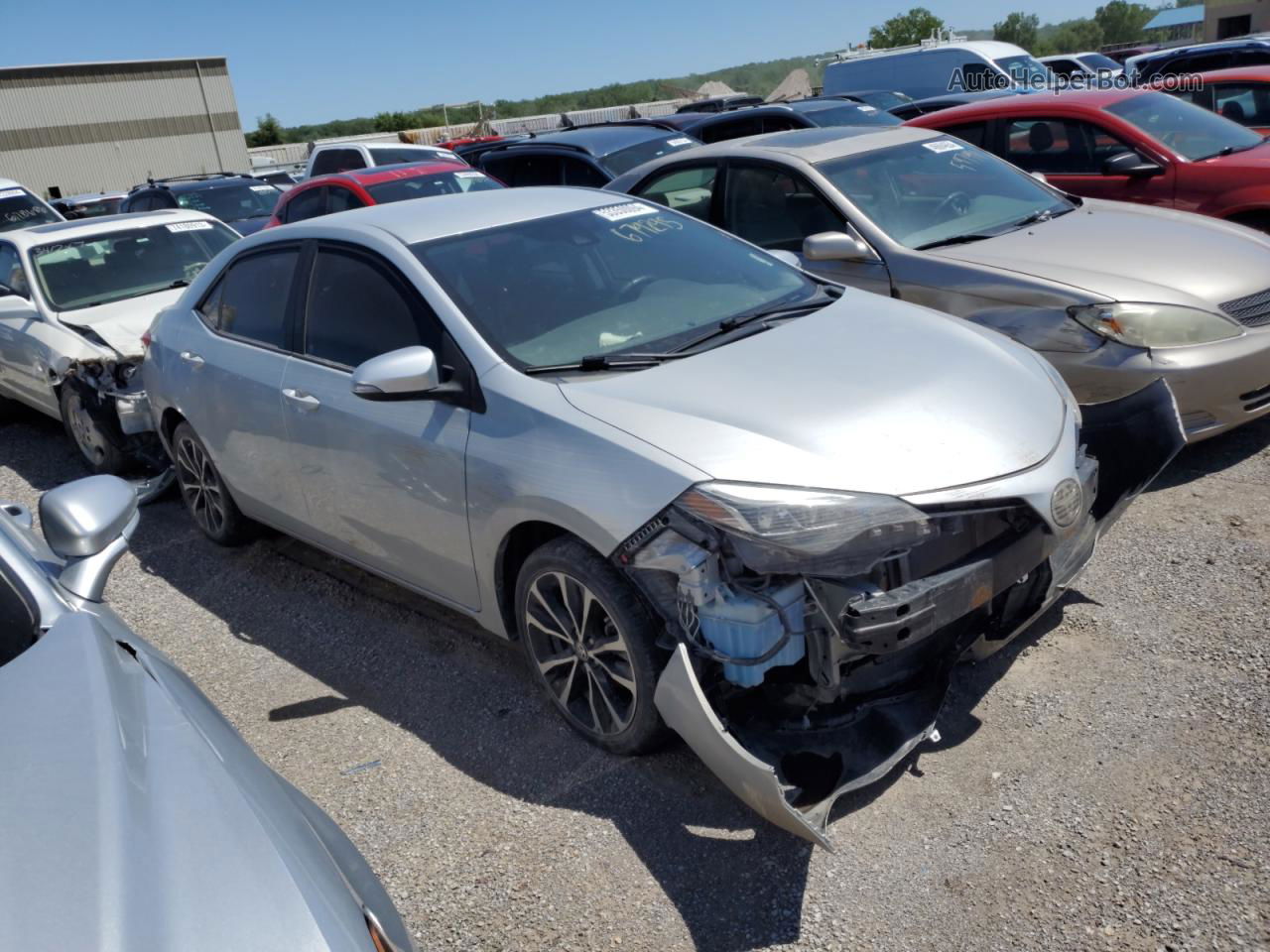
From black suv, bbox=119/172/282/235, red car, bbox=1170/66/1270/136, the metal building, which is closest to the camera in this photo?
red car, bbox=1170/66/1270/136

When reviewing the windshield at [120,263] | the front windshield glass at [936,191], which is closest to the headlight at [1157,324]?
the front windshield glass at [936,191]

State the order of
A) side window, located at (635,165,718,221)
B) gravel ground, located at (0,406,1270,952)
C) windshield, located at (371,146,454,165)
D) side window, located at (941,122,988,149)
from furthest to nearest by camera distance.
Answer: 1. windshield, located at (371,146,454,165)
2. side window, located at (941,122,988,149)
3. side window, located at (635,165,718,221)
4. gravel ground, located at (0,406,1270,952)

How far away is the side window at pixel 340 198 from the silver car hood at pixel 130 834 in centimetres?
872

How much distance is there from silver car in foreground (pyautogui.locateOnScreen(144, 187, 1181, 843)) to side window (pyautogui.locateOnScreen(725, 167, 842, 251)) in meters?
1.72

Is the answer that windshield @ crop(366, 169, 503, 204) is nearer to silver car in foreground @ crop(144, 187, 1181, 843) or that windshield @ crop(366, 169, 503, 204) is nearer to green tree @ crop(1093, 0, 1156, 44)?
silver car in foreground @ crop(144, 187, 1181, 843)

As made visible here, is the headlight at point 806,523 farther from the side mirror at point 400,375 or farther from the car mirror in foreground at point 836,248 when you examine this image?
the car mirror in foreground at point 836,248

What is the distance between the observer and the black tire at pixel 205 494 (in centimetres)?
540

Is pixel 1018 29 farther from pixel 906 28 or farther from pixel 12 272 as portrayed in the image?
pixel 12 272

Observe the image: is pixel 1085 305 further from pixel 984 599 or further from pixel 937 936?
pixel 937 936

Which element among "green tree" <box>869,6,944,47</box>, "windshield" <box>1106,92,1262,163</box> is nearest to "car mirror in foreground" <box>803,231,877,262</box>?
"windshield" <box>1106,92,1262,163</box>

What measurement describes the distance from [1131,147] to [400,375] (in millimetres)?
6008

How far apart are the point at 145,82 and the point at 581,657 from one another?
52.2m

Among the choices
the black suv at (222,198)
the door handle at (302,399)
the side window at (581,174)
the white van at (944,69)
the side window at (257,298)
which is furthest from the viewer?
the white van at (944,69)

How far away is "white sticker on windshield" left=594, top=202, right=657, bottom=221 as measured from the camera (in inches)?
177
